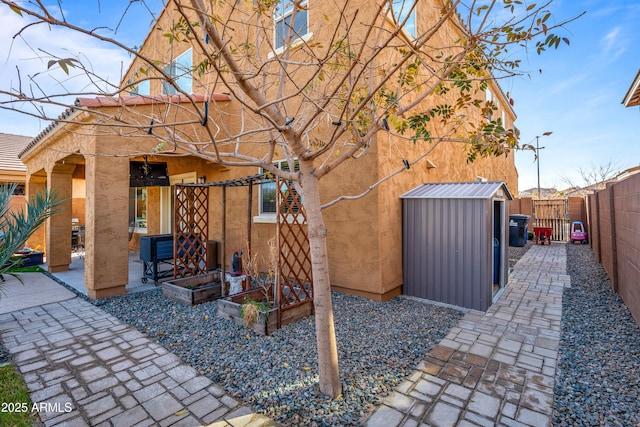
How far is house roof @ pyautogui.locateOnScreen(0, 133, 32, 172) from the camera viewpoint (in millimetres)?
13293

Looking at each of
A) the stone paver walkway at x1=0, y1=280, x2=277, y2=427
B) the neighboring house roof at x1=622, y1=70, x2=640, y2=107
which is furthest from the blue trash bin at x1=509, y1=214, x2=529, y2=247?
the stone paver walkway at x1=0, y1=280, x2=277, y2=427

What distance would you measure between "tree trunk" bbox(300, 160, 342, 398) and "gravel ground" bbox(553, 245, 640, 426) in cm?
210

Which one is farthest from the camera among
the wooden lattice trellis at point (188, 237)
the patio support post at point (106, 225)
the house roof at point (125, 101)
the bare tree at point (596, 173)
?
the bare tree at point (596, 173)

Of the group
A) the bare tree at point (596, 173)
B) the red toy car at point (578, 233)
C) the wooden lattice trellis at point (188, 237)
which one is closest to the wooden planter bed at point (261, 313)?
the wooden lattice trellis at point (188, 237)

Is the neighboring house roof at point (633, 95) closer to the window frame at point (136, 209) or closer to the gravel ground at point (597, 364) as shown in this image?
the gravel ground at point (597, 364)

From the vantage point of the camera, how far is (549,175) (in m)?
43.0

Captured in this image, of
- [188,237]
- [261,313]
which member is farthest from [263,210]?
[261,313]

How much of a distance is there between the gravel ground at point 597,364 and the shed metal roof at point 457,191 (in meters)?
2.53

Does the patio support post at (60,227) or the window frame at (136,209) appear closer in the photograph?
the patio support post at (60,227)

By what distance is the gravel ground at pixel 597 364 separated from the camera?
296cm

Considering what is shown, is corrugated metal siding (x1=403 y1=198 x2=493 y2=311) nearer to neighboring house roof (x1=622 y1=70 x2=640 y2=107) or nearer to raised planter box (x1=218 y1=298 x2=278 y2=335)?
raised planter box (x1=218 y1=298 x2=278 y2=335)

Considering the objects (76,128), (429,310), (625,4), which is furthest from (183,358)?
(625,4)

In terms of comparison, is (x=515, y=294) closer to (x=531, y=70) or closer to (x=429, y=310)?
(x=429, y=310)

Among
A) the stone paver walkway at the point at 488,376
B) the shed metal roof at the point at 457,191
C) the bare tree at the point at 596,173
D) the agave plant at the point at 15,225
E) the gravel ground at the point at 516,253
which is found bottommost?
the stone paver walkway at the point at 488,376
